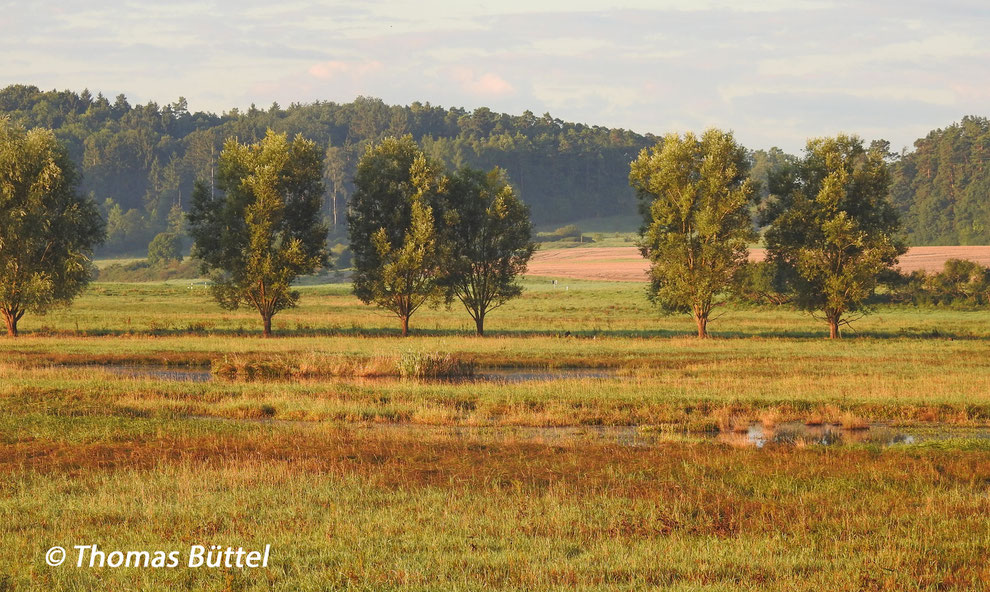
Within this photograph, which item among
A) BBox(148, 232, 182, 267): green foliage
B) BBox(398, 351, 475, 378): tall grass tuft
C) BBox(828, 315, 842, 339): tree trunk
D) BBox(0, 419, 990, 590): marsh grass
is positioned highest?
BBox(148, 232, 182, 267): green foliage

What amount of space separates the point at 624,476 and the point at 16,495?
37.8 feet

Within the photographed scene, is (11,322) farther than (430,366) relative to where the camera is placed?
Yes

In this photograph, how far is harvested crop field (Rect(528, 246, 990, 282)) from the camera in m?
123

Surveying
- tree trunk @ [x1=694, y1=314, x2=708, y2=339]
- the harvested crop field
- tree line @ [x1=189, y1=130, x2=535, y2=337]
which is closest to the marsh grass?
tree trunk @ [x1=694, y1=314, x2=708, y2=339]

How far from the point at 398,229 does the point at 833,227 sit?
2898 centimetres

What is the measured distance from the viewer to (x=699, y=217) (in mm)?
63188

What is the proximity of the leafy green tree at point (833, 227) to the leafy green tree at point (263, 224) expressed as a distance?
3216cm

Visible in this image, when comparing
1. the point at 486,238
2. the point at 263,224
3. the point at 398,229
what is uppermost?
the point at 263,224

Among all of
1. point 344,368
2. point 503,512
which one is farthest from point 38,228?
point 503,512

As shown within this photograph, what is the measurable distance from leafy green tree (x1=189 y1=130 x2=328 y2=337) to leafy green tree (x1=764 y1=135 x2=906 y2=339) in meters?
32.2

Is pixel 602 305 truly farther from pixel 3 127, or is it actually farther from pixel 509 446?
pixel 509 446

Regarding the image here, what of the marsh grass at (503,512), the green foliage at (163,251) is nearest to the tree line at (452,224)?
the marsh grass at (503,512)

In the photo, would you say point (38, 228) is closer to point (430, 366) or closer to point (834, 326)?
point (430, 366)

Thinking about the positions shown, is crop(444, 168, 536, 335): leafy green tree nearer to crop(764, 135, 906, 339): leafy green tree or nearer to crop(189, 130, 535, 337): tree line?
crop(189, 130, 535, 337): tree line
